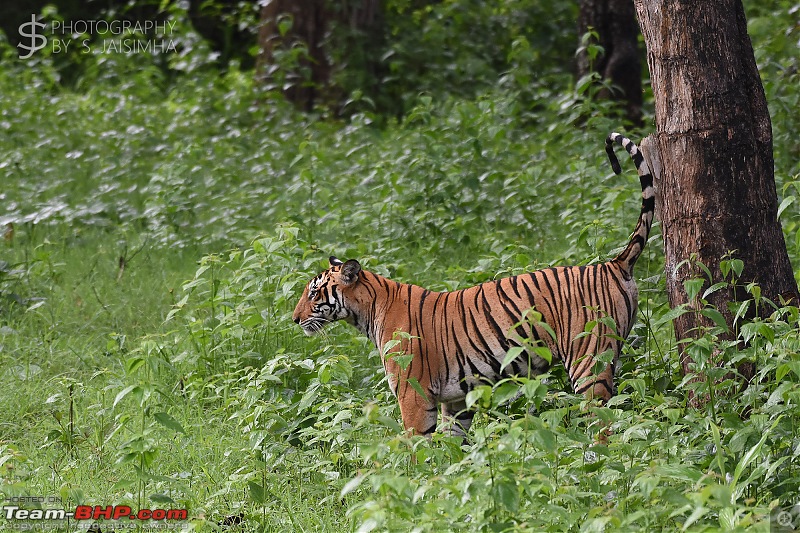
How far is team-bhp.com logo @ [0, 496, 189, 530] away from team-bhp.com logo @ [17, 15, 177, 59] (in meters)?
7.89

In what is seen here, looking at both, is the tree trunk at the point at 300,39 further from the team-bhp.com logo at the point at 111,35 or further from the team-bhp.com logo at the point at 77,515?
the team-bhp.com logo at the point at 77,515

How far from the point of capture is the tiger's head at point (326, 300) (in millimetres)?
4836

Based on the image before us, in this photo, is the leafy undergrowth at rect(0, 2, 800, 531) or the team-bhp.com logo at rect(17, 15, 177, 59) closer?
the leafy undergrowth at rect(0, 2, 800, 531)

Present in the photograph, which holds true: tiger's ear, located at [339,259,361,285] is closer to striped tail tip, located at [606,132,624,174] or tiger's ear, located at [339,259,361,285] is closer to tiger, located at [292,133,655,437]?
tiger, located at [292,133,655,437]

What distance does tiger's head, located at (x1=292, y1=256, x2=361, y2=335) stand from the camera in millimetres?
4836

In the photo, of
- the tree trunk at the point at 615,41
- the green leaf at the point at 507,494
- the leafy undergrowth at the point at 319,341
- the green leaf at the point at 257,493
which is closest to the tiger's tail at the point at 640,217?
the leafy undergrowth at the point at 319,341

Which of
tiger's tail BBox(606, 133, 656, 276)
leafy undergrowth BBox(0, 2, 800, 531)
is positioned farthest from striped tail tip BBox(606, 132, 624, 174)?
leafy undergrowth BBox(0, 2, 800, 531)

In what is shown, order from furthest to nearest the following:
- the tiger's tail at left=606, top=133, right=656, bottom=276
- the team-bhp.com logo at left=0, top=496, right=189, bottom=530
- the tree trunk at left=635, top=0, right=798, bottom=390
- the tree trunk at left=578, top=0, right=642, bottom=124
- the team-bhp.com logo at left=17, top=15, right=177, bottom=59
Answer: the team-bhp.com logo at left=17, top=15, right=177, bottom=59, the tree trunk at left=578, top=0, right=642, bottom=124, the tiger's tail at left=606, top=133, right=656, bottom=276, the tree trunk at left=635, top=0, right=798, bottom=390, the team-bhp.com logo at left=0, top=496, right=189, bottom=530

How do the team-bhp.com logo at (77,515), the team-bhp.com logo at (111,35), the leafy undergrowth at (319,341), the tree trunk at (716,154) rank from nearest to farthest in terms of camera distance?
the leafy undergrowth at (319,341) → the team-bhp.com logo at (77,515) → the tree trunk at (716,154) → the team-bhp.com logo at (111,35)

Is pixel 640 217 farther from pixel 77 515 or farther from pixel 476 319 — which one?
pixel 77 515

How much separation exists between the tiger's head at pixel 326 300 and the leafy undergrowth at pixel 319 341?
14 centimetres

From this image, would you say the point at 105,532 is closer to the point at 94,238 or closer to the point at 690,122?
the point at 690,122

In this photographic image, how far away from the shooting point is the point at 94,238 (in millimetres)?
7805

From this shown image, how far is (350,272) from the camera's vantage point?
479 centimetres
